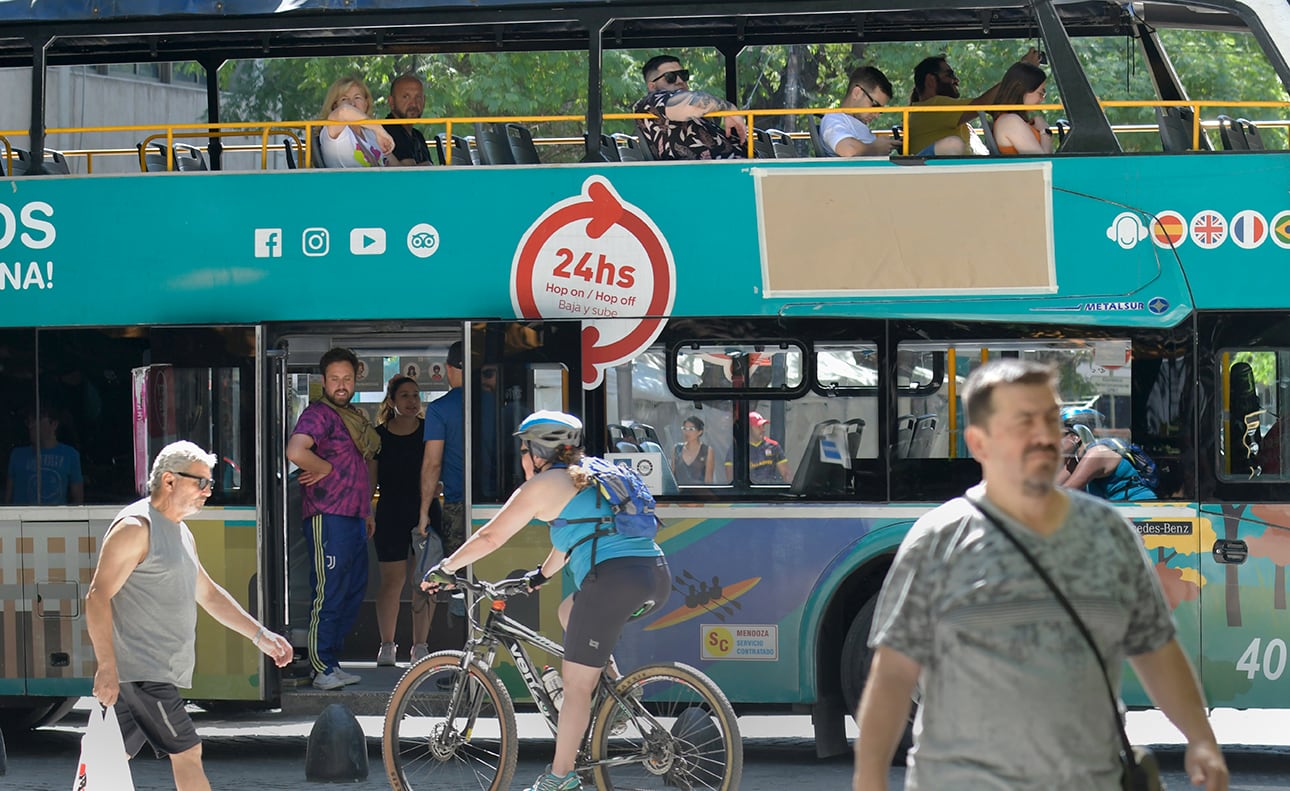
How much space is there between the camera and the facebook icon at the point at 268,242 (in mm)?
9289

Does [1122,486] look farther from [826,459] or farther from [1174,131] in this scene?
[1174,131]

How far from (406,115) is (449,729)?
386 cm

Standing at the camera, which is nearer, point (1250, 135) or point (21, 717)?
point (1250, 135)

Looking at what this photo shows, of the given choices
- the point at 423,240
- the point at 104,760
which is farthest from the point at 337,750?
the point at 423,240

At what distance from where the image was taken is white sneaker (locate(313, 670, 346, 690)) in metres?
9.38

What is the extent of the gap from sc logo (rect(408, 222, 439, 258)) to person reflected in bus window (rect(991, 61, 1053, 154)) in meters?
3.01

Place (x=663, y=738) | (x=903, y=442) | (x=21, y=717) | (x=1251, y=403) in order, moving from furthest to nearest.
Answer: (x=21, y=717) < (x=903, y=442) < (x=1251, y=403) < (x=663, y=738)

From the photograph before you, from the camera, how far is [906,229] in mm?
8852

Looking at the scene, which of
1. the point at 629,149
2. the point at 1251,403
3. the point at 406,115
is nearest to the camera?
the point at 1251,403

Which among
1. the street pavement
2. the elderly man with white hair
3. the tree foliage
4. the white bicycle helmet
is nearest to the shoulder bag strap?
the white bicycle helmet

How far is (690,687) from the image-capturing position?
7.03m

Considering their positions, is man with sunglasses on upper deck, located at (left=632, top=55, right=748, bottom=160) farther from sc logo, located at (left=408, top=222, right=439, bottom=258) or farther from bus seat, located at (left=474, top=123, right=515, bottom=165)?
sc logo, located at (left=408, top=222, right=439, bottom=258)

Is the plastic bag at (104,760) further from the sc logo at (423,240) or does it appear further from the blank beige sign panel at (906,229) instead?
the blank beige sign panel at (906,229)

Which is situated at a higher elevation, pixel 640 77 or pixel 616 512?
pixel 640 77
